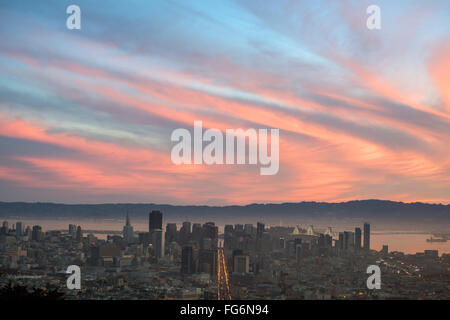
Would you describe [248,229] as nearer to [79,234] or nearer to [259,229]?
[259,229]

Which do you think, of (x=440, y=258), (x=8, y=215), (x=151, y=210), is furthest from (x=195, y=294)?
(x=8, y=215)

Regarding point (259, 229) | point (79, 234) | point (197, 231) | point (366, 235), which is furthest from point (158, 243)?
point (366, 235)

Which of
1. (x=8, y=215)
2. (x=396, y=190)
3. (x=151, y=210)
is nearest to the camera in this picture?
(x=396, y=190)

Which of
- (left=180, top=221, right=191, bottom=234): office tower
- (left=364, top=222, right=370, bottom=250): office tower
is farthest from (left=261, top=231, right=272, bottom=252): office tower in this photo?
(left=364, top=222, right=370, bottom=250): office tower

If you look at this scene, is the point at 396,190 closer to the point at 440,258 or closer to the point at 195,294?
the point at 440,258

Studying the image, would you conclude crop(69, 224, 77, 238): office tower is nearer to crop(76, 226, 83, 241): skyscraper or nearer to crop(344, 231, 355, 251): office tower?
crop(76, 226, 83, 241): skyscraper

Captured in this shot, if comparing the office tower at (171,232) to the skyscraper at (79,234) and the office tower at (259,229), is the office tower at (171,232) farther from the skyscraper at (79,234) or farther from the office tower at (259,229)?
the skyscraper at (79,234)

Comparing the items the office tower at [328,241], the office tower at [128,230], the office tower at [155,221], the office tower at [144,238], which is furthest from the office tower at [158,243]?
the office tower at [328,241]
